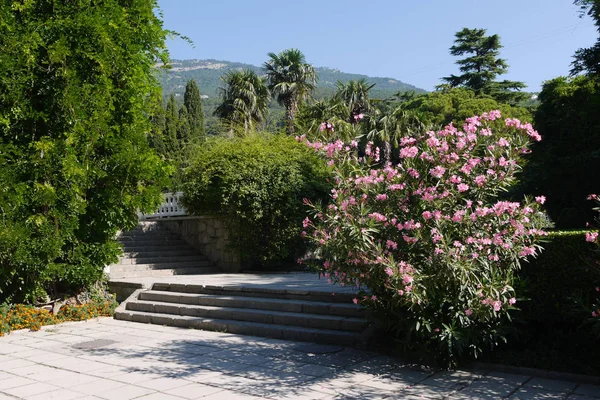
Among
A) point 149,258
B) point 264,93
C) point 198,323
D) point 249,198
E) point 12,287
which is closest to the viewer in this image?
point 198,323

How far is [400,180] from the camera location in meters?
6.16

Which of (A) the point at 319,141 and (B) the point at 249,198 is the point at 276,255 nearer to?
(B) the point at 249,198

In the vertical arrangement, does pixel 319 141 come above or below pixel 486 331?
above

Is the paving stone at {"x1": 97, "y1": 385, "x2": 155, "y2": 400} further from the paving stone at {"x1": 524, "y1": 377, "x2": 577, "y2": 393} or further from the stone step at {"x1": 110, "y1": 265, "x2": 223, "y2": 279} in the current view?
the stone step at {"x1": 110, "y1": 265, "x2": 223, "y2": 279}

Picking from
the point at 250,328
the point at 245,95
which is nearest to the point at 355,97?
the point at 245,95

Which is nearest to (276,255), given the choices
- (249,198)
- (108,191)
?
(249,198)

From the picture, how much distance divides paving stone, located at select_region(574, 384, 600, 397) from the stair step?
1119 cm

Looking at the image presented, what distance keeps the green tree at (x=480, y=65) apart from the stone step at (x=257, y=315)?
38.4m

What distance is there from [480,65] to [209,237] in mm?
37490

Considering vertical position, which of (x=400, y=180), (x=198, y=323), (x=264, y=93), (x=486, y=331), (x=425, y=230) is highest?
(x=264, y=93)

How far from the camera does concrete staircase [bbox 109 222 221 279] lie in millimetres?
13812

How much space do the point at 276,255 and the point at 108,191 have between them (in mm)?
4907

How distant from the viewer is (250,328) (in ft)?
27.5

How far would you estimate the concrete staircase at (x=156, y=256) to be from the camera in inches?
544
